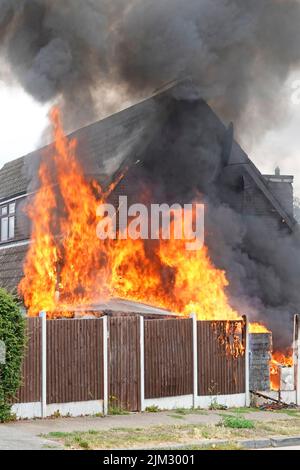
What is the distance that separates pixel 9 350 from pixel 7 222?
16.2m

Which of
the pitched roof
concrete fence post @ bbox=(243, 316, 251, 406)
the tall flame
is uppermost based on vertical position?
the pitched roof

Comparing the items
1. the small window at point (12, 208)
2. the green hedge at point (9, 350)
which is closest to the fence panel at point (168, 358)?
the green hedge at point (9, 350)

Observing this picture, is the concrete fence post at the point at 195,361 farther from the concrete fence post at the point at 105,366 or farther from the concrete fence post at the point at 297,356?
the concrete fence post at the point at 297,356

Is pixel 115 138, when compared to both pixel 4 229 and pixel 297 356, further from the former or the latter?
pixel 297 356

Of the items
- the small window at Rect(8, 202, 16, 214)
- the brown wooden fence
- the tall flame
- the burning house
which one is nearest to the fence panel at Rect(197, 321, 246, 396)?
the brown wooden fence

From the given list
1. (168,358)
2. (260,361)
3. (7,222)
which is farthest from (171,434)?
(7,222)

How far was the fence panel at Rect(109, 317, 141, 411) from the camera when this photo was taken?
16.2m

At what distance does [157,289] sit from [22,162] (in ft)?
35.5

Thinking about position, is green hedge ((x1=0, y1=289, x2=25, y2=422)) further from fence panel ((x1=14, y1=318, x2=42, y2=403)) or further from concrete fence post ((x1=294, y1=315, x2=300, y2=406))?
concrete fence post ((x1=294, y1=315, x2=300, y2=406))

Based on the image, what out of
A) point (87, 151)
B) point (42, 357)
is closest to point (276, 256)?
point (87, 151)

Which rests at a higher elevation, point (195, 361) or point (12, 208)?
point (12, 208)

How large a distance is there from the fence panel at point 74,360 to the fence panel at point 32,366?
0.23m

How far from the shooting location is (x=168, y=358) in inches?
670

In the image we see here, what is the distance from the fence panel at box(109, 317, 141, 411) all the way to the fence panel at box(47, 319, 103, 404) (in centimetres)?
34
